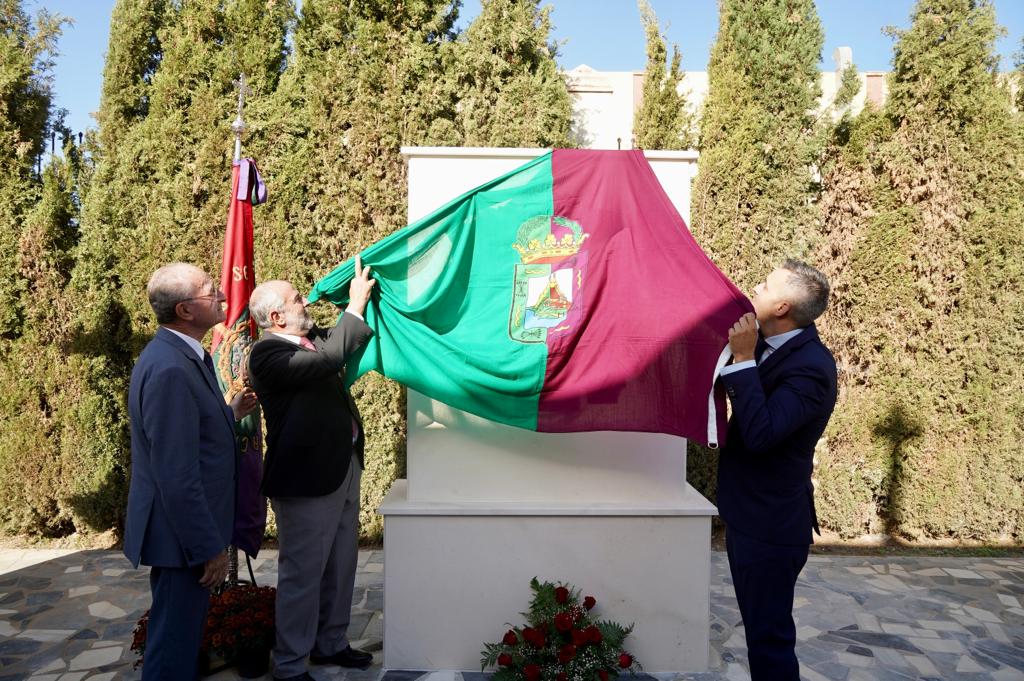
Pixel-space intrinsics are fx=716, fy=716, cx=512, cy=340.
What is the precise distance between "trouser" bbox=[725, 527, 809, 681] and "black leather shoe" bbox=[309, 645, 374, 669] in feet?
6.72

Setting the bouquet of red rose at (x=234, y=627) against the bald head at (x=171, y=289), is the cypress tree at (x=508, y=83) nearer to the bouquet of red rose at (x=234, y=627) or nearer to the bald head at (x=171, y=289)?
the bald head at (x=171, y=289)

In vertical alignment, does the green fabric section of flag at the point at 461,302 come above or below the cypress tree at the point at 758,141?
below

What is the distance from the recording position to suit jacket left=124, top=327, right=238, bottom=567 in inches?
103

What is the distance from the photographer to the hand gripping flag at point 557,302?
351 cm

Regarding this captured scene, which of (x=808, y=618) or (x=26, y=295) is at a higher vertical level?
(x=26, y=295)

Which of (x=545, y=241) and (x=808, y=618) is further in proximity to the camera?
(x=808, y=618)

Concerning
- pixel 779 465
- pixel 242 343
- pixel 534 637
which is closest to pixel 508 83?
pixel 242 343

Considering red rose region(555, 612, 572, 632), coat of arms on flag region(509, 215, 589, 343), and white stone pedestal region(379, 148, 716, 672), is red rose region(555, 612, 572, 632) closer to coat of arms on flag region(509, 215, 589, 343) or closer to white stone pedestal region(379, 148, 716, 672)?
white stone pedestal region(379, 148, 716, 672)

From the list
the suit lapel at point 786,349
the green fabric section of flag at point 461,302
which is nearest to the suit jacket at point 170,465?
the green fabric section of flag at point 461,302

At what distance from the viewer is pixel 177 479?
260 centimetres

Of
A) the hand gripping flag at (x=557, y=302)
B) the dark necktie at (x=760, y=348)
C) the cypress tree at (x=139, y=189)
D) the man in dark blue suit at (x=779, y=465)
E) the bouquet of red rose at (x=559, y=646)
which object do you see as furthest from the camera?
the cypress tree at (x=139, y=189)

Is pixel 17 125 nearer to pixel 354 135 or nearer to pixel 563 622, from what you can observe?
pixel 354 135

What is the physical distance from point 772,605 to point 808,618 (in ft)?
7.05

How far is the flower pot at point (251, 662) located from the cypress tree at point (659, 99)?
191 inches
